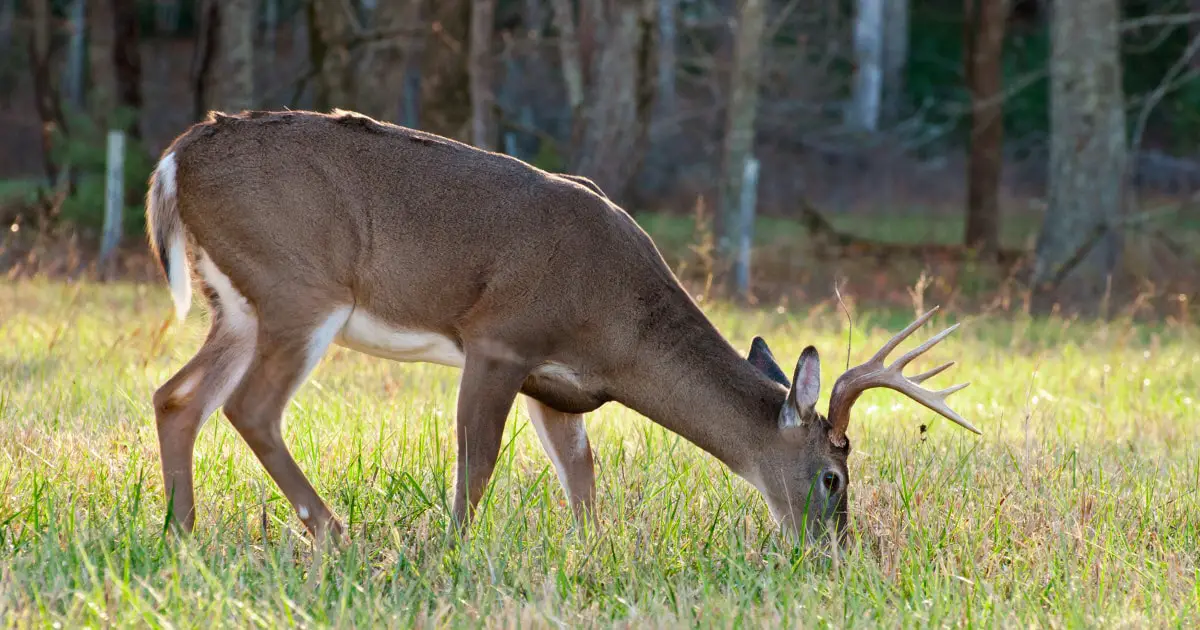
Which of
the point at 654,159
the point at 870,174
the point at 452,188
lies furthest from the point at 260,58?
the point at 452,188

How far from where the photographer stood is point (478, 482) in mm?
5031

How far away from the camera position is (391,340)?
16.9 feet

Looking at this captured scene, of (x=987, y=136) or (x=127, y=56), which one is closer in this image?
(x=987, y=136)

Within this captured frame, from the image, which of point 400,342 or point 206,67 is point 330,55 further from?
point 400,342

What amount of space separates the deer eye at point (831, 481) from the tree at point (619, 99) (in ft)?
35.9

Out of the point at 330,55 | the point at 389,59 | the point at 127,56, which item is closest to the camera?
the point at 330,55

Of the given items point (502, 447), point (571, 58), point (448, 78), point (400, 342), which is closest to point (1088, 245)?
point (448, 78)

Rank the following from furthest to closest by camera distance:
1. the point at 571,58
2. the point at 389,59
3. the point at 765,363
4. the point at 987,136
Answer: the point at 987,136
the point at 571,58
the point at 389,59
the point at 765,363

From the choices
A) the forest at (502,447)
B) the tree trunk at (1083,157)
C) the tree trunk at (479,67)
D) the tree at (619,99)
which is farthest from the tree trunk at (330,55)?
the forest at (502,447)

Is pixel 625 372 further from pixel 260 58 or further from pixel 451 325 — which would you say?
pixel 260 58

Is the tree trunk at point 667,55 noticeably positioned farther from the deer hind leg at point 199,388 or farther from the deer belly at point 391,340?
the deer hind leg at point 199,388

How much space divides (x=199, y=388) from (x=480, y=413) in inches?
35.7

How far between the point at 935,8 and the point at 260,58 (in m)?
15.8

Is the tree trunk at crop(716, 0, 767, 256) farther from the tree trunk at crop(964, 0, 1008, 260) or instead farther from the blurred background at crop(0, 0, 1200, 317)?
the tree trunk at crop(964, 0, 1008, 260)
